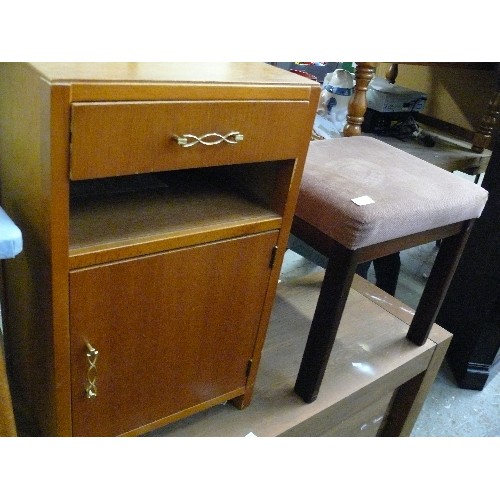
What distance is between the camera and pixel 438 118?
1968mm

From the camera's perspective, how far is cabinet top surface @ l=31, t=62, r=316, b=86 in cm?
49

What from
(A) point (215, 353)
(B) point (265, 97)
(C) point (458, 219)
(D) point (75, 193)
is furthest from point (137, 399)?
(C) point (458, 219)

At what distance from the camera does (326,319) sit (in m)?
0.85

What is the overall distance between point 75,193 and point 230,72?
249 mm

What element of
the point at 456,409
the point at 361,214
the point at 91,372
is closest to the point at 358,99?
the point at 361,214

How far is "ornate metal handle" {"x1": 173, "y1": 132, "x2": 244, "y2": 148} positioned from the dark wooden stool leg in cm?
56

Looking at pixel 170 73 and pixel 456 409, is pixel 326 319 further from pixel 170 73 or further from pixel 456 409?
pixel 456 409

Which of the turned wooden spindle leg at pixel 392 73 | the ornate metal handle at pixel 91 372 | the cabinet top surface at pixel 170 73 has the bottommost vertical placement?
the ornate metal handle at pixel 91 372

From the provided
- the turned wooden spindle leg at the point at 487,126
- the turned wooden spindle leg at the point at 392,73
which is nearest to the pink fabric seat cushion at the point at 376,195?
the turned wooden spindle leg at the point at 487,126

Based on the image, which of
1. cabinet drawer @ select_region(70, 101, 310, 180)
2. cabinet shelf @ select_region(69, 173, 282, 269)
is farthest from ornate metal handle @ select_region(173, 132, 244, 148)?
cabinet shelf @ select_region(69, 173, 282, 269)

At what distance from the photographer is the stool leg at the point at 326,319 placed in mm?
810

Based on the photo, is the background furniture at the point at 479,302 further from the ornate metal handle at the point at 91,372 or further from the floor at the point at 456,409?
the ornate metal handle at the point at 91,372

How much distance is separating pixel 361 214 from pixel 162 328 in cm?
33
